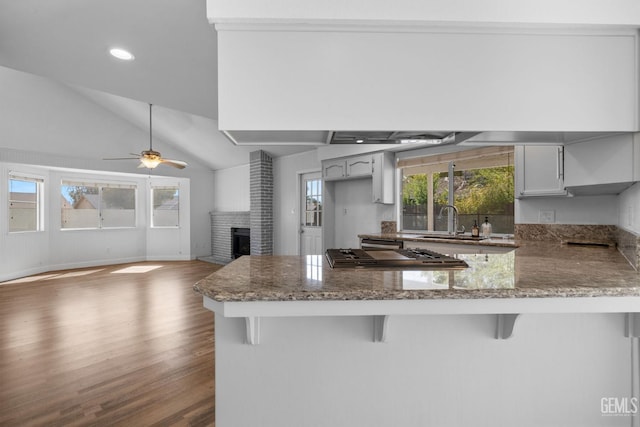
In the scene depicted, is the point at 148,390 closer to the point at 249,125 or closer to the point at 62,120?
the point at 249,125

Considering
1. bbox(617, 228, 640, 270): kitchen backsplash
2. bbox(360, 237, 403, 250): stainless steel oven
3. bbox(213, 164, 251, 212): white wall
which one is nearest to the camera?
bbox(617, 228, 640, 270): kitchen backsplash

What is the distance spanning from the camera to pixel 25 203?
603 cm

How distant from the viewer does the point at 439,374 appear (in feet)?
4.77

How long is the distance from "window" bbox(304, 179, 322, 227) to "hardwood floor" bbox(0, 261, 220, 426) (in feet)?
7.97

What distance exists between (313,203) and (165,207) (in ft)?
14.8

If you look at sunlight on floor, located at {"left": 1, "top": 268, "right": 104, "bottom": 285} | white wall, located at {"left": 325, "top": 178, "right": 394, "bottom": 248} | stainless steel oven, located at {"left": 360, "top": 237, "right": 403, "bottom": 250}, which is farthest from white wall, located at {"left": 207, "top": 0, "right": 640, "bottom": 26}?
sunlight on floor, located at {"left": 1, "top": 268, "right": 104, "bottom": 285}

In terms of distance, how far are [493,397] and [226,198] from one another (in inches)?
307

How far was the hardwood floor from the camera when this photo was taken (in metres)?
1.91

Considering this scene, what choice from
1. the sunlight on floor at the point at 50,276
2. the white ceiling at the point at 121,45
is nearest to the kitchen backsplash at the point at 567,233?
the white ceiling at the point at 121,45

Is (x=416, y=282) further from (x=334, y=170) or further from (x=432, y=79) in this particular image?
(x=334, y=170)

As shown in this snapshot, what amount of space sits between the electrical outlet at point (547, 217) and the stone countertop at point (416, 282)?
1618 millimetres

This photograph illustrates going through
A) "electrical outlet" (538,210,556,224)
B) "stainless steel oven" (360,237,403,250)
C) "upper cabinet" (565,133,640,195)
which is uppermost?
"upper cabinet" (565,133,640,195)

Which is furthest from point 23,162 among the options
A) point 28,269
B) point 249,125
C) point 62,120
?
point 249,125

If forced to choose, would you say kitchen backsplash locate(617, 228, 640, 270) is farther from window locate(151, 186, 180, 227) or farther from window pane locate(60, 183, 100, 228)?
window pane locate(60, 183, 100, 228)
